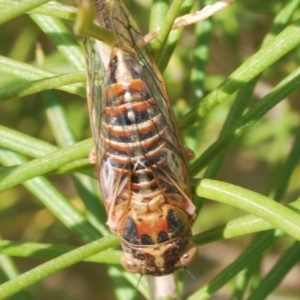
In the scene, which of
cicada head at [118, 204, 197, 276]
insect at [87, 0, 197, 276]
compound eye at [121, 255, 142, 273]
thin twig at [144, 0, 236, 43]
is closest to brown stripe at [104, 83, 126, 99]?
insect at [87, 0, 197, 276]

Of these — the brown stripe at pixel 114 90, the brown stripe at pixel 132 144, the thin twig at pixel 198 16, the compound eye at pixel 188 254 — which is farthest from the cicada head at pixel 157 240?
the thin twig at pixel 198 16

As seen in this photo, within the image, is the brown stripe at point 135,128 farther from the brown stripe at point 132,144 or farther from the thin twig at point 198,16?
the thin twig at point 198,16

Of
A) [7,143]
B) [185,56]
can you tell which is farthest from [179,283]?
[185,56]

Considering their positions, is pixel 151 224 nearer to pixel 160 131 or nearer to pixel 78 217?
pixel 160 131

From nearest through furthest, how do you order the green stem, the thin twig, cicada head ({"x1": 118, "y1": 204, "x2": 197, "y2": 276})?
the green stem, the thin twig, cicada head ({"x1": 118, "y1": 204, "x2": 197, "y2": 276})

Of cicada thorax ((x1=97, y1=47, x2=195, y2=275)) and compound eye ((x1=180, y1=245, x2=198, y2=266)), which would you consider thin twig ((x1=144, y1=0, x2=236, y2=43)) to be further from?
compound eye ((x1=180, y1=245, x2=198, y2=266))
